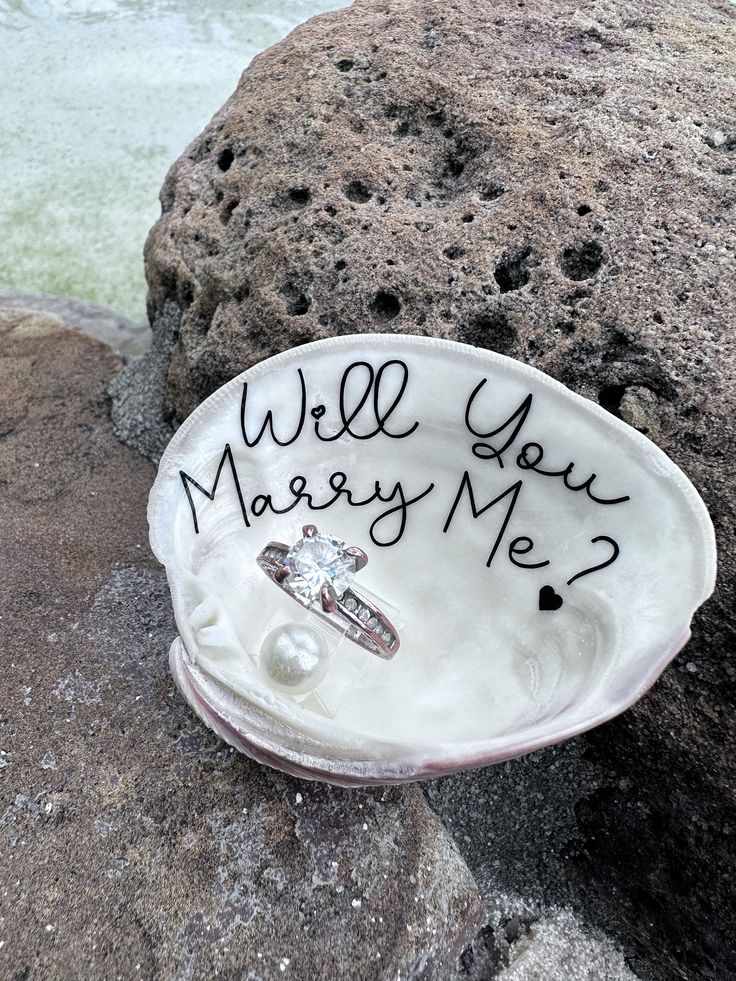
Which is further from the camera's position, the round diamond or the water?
the water

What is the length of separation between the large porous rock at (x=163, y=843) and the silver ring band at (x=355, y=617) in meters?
0.19

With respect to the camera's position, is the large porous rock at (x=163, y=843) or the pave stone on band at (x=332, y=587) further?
the pave stone on band at (x=332, y=587)

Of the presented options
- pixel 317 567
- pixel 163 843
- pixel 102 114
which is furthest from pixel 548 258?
pixel 102 114

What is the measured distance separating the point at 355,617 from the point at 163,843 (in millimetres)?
349

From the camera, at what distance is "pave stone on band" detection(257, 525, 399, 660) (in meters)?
0.91

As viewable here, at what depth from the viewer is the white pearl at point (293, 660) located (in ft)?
2.82

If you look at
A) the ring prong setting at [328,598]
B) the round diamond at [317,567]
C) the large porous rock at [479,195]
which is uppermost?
the large porous rock at [479,195]

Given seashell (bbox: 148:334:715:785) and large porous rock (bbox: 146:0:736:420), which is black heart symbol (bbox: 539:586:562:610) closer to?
seashell (bbox: 148:334:715:785)

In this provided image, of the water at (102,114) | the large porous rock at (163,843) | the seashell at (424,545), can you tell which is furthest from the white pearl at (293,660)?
the water at (102,114)

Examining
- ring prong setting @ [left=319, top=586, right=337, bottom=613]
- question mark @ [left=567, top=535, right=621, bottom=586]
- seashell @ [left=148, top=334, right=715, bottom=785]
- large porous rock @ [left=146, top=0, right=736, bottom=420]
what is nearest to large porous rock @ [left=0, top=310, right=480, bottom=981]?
seashell @ [left=148, top=334, right=715, bottom=785]

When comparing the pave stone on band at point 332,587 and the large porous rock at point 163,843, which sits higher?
the pave stone on band at point 332,587

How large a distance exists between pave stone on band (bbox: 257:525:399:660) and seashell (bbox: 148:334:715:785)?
2cm

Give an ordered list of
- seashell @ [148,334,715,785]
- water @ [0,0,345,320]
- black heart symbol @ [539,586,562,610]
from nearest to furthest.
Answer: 1. seashell @ [148,334,715,785]
2. black heart symbol @ [539,586,562,610]
3. water @ [0,0,345,320]

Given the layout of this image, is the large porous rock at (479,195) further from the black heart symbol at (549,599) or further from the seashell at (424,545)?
the black heart symbol at (549,599)
